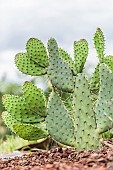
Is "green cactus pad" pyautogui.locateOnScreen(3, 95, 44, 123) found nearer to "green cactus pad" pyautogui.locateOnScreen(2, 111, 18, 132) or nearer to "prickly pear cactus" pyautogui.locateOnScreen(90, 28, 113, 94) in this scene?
"green cactus pad" pyautogui.locateOnScreen(2, 111, 18, 132)

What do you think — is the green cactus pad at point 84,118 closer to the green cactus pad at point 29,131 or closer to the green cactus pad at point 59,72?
the green cactus pad at point 59,72

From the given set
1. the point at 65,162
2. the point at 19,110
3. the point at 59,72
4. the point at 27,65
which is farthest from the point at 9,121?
the point at 65,162

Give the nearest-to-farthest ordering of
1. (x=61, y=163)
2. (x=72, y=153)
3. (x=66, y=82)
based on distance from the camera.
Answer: (x=61, y=163) < (x=72, y=153) < (x=66, y=82)

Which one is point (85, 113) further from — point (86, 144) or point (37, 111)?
point (37, 111)

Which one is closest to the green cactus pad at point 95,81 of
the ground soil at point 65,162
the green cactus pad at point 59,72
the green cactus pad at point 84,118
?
the green cactus pad at point 59,72

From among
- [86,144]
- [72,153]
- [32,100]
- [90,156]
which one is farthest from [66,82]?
[90,156]

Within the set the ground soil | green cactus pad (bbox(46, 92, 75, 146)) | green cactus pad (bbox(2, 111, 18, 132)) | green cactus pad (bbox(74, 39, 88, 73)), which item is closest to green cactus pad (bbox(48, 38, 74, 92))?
green cactus pad (bbox(74, 39, 88, 73))
